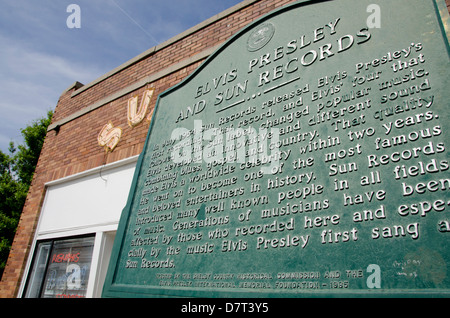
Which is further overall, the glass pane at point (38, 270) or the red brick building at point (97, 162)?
the glass pane at point (38, 270)

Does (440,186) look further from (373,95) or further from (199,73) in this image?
(199,73)

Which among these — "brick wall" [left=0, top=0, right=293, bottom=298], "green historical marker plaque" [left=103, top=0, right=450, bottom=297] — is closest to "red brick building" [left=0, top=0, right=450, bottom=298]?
"brick wall" [left=0, top=0, right=293, bottom=298]

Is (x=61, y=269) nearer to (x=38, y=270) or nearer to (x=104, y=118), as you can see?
(x=38, y=270)

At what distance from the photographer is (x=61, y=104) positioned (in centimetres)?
795

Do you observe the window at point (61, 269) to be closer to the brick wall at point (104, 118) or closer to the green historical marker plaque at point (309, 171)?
the brick wall at point (104, 118)

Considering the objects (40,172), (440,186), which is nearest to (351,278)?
(440,186)

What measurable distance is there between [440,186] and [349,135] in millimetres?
792

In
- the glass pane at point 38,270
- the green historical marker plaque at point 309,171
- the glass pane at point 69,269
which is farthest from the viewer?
the glass pane at point 38,270

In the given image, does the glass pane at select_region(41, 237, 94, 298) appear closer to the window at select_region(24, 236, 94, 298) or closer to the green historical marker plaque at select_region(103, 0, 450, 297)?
the window at select_region(24, 236, 94, 298)

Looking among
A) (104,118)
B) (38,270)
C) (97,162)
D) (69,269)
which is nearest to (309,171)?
(97,162)

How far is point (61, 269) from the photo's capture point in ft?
17.7

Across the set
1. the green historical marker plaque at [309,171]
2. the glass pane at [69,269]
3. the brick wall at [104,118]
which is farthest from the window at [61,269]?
the green historical marker plaque at [309,171]

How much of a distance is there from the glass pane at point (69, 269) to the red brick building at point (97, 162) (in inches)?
1.1

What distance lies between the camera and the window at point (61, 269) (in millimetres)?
4988
